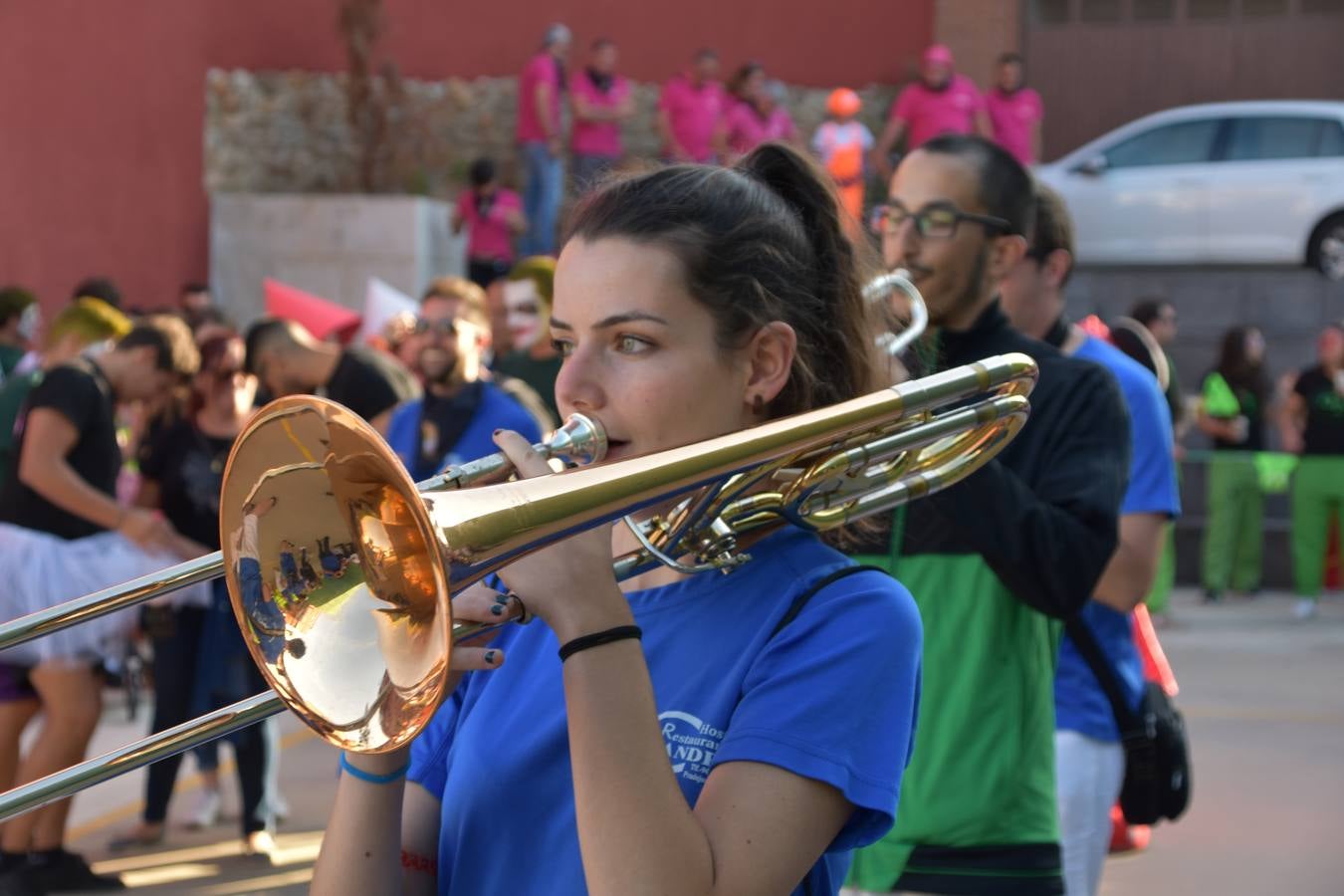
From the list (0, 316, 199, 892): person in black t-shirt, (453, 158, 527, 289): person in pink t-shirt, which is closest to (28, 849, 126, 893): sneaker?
(0, 316, 199, 892): person in black t-shirt

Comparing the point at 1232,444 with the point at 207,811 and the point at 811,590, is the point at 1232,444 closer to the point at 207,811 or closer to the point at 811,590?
the point at 207,811

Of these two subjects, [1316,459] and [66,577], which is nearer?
[66,577]

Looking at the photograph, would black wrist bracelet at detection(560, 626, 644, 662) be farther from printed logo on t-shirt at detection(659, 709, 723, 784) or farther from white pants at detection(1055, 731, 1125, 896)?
white pants at detection(1055, 731, 1125, 896)

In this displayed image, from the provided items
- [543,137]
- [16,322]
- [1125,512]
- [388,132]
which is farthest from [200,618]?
[388,132]

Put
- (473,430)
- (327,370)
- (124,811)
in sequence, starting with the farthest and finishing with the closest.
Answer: (327,370) < (124,811) < (473,430)

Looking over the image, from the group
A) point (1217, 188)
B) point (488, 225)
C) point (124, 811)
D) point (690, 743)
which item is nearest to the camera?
point (690, 743)

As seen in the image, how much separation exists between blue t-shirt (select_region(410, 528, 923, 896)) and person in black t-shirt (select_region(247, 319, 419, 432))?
4030 millimetres

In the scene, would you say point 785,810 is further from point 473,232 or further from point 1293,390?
point 473,232

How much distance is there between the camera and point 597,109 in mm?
14227

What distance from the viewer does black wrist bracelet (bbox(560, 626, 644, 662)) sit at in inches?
63.2

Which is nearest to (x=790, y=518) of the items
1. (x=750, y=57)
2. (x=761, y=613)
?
(x=761, y=613)

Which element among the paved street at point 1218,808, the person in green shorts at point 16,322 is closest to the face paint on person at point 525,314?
the paved street at point 1218,808

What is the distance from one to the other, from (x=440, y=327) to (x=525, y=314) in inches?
49.2

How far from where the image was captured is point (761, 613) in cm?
176
